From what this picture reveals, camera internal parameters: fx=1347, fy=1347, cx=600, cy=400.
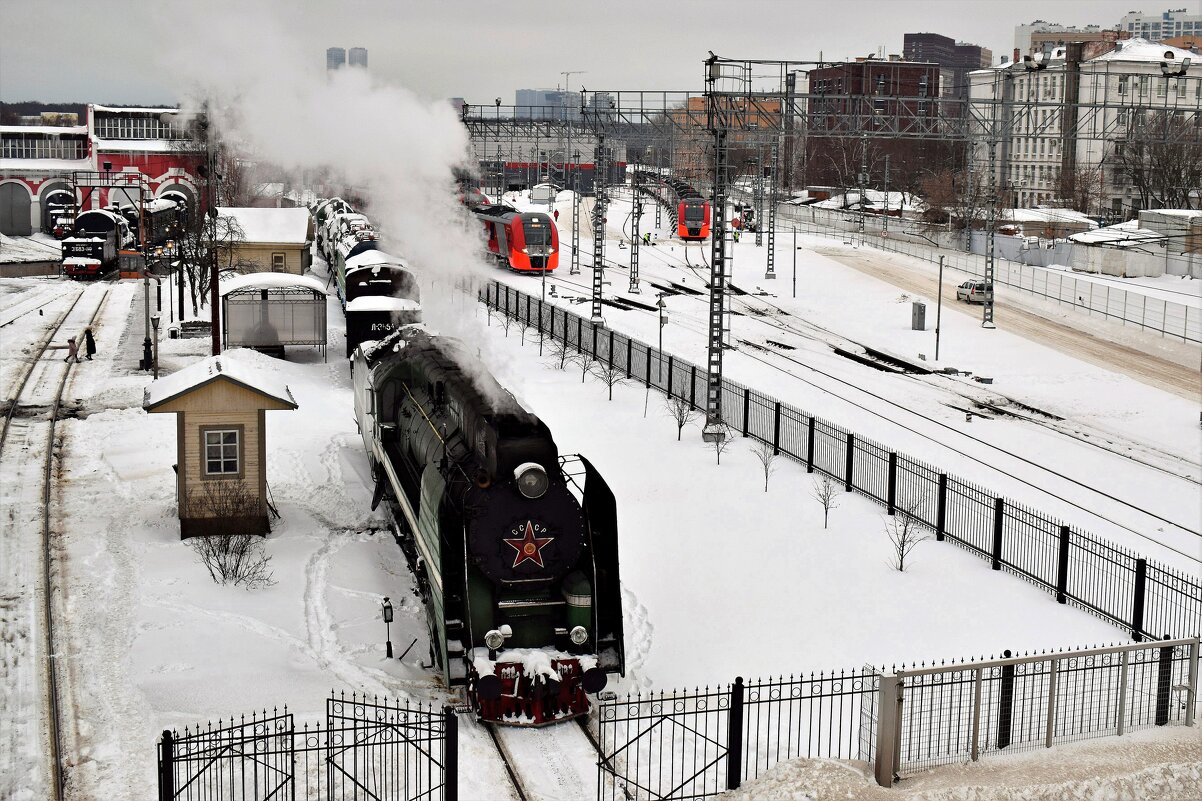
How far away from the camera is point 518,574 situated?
1548 centimetres

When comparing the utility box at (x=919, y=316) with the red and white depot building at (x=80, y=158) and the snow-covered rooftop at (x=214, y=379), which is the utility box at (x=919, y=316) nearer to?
the snow-covered rooftop at (x=214, y=379)

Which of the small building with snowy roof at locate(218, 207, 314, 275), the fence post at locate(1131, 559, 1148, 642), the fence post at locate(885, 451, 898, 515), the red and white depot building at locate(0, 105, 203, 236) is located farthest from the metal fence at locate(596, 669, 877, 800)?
the red and white depot building at locate(0, 105, 203, 236)

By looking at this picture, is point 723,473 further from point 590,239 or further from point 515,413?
point 590,239

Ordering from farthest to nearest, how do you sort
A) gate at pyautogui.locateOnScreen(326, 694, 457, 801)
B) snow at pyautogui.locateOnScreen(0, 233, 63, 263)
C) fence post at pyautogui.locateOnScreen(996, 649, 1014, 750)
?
snow at pyautogui.locateOnScreen(0, 233, 63, 263) → fence post at pyautogui.locateOnScreen(996, 649, 1014, 750) → gate at pyautogui.locateOnScreen(326, 694, 457, 801)

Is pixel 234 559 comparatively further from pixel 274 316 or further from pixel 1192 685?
pixel 274 316

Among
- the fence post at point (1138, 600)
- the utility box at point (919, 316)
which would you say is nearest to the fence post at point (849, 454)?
the fence post at point (1138, 600)

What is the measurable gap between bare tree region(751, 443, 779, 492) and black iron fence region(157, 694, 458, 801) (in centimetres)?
1195

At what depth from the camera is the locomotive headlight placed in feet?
50.1

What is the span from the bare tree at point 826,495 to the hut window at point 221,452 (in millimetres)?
9792

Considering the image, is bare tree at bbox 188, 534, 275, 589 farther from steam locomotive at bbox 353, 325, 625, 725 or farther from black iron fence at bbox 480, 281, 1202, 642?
black iron fence at bbox 480, 281, 1202, 642

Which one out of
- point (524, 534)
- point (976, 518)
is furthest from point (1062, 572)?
point (524, 534)

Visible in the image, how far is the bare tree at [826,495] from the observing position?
22.9m

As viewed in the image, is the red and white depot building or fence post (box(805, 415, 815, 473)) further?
the red and white depot building

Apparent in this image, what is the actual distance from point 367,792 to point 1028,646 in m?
9.24
